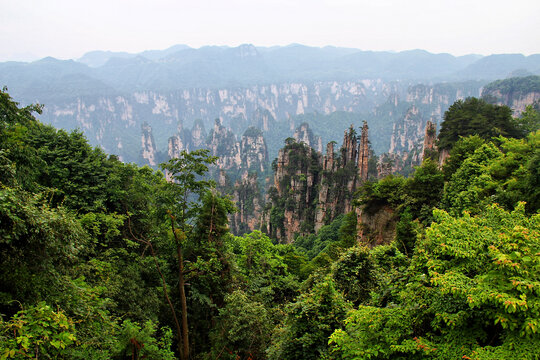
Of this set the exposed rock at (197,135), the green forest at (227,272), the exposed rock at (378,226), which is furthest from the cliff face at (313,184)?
the exposed rock at (197,135)

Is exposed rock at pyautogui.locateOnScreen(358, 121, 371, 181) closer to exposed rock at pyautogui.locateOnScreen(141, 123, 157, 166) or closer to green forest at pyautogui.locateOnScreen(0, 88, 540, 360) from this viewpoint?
green forest at pyautogui.locateOnScreen(0, 88, 540, 360)

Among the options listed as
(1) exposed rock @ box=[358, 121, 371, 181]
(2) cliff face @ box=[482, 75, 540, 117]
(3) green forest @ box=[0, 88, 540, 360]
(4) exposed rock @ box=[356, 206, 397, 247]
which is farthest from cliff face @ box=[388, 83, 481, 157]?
(3) green forest @ box=[0, 88, 540, 360]

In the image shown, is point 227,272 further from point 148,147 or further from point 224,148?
point 148,147

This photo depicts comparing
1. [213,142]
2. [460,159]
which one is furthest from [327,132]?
[460,159]

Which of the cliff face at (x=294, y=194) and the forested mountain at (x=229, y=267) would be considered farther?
the cliff face at (x=294, y=194)

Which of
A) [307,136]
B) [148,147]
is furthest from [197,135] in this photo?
[307,136]

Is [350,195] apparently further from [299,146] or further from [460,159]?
[460,159]

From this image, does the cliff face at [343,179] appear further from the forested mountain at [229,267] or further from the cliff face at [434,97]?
→ the cliff face at [434,97]

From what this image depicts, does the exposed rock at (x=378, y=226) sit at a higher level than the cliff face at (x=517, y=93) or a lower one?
lower

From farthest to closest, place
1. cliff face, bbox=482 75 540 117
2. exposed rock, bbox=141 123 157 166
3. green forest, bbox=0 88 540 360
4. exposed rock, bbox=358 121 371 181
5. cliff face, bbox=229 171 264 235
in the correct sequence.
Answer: exposed rock, bbox=141 123 157 166 → cliff face, bbox=482 75 540 117 → cliff face, bbox=229 171 264 235 → exposed rock, bbox=358 121 371 181 → green forest, bbox=0 88 540 360
